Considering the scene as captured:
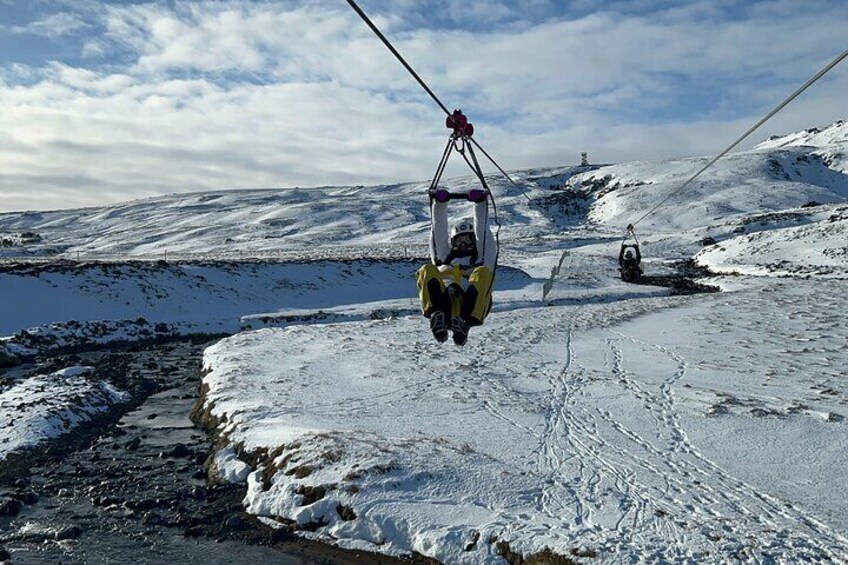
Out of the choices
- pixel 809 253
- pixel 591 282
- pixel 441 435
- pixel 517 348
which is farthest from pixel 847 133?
pixel 441 435

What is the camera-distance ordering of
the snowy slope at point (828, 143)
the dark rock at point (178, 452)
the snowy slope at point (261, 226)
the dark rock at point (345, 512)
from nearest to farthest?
the dark rock at point (345, 512) → the dark rock at point (178, 452) → the snowy slope at point (261, 226) → the snowy slope at point (828, 143)

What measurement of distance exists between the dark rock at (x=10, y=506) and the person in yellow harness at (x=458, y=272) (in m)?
8.92

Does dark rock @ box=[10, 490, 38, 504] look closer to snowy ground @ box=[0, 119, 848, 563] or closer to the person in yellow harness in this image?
snowy ground @ box=[0, 119, 848, 563]

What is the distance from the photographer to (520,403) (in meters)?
18.0

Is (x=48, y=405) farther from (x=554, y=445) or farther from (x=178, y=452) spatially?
(x=554, y=445)

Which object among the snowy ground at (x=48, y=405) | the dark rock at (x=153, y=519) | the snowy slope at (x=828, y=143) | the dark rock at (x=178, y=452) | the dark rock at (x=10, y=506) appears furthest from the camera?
the snowy slope at (x=828, y=143)

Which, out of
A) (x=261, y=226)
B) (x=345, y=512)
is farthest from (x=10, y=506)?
(x=261, y=226)

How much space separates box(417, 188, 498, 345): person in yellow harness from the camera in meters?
12.5

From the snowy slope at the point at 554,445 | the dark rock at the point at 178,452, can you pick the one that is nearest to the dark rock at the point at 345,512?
the snowy slope at the point at 554,445

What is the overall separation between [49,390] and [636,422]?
58.0ft

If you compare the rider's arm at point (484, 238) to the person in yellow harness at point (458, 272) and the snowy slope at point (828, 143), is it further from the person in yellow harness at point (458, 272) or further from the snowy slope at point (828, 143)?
the snowy slope at point (828, 143)

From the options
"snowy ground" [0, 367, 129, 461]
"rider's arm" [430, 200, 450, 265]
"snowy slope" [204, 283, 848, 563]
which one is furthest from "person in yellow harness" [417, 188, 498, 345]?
"snowy ground" [0, 367, 129, 461]

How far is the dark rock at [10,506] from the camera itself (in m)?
13.6

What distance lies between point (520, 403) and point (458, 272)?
6.16 m
